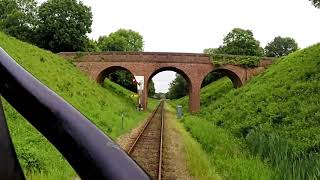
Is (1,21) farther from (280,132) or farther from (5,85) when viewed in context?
(5,85)

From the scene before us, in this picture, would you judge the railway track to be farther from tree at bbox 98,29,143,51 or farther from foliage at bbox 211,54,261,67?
tree at bbox 98,29,143,51

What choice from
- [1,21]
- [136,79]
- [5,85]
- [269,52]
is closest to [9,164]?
[5,85]

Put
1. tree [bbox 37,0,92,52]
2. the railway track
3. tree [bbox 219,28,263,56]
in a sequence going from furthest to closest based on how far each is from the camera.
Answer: tree [bbox 219,28,263,56] < tree [bbox 37,0,92,52] < the railway track

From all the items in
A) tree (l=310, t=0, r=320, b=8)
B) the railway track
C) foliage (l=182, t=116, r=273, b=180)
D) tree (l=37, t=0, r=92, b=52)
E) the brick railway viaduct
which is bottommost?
the railway track

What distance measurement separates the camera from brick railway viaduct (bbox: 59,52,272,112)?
51375mm

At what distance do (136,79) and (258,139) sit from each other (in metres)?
37.6

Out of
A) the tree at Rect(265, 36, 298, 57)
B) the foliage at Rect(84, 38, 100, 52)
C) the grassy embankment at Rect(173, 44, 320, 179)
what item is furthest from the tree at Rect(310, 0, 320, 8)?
the tree at Rect(265, 36, 298, 57)

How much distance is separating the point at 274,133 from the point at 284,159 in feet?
20.1

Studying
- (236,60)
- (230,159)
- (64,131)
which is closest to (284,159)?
(230,159)

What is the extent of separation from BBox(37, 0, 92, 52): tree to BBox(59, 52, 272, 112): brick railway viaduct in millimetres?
11457

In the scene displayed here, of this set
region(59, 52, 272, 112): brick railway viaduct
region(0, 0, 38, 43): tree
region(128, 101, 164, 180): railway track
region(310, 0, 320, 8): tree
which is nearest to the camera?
region(128, 101, 164, 180): railway track

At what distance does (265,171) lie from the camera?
10.3m

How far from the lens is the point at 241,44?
8206cm

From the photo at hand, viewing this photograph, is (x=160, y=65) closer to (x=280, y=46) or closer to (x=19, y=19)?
(x=19, y=19)
